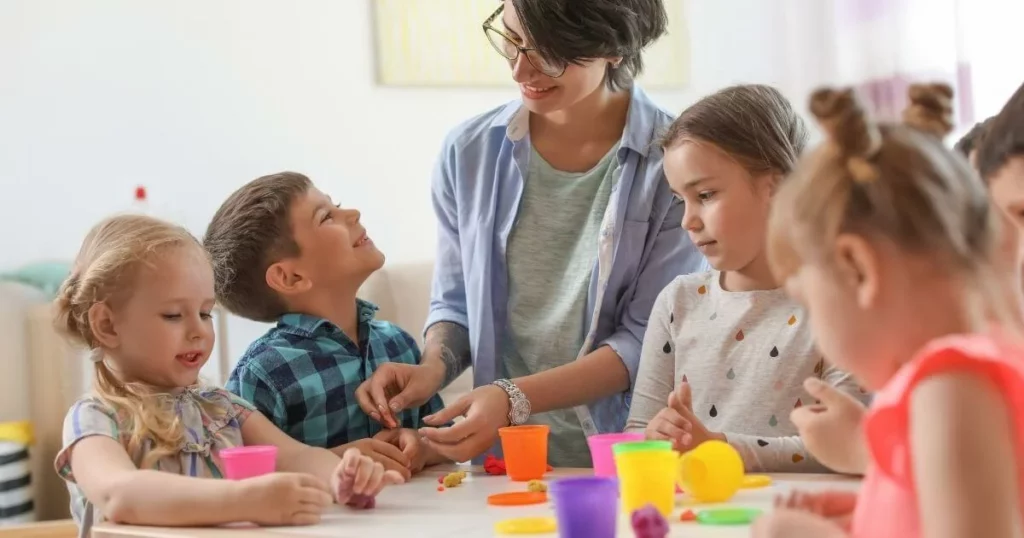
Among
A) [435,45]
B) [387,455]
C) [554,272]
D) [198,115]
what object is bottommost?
[387,455]

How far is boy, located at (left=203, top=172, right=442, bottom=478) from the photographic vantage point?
197 cm

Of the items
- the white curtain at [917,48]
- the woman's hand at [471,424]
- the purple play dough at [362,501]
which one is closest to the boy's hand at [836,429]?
the purple play dough at [362,501]

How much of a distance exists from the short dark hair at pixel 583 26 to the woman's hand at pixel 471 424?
24.0 inches

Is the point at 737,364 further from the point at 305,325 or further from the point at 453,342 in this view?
the point at 305,325

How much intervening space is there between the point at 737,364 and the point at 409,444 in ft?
1.81

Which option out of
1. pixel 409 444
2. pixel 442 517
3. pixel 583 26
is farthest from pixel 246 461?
pixel 583 26

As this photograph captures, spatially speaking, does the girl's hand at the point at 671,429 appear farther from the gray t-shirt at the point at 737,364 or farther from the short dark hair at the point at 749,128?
the short dark hair at the point at 749,128

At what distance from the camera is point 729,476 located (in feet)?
4.56

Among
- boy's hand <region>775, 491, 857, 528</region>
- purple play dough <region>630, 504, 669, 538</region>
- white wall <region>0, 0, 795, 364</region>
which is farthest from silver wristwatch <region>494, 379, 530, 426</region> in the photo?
white wall <region>0, 0, 795, 364</region>

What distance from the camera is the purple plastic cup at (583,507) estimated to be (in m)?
1.17

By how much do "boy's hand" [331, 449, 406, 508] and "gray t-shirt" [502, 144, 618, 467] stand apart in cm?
65

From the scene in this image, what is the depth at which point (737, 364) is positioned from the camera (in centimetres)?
186

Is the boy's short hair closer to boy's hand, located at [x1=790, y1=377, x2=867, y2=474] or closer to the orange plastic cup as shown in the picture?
the orange plastic cup

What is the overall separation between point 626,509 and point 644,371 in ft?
2.00
